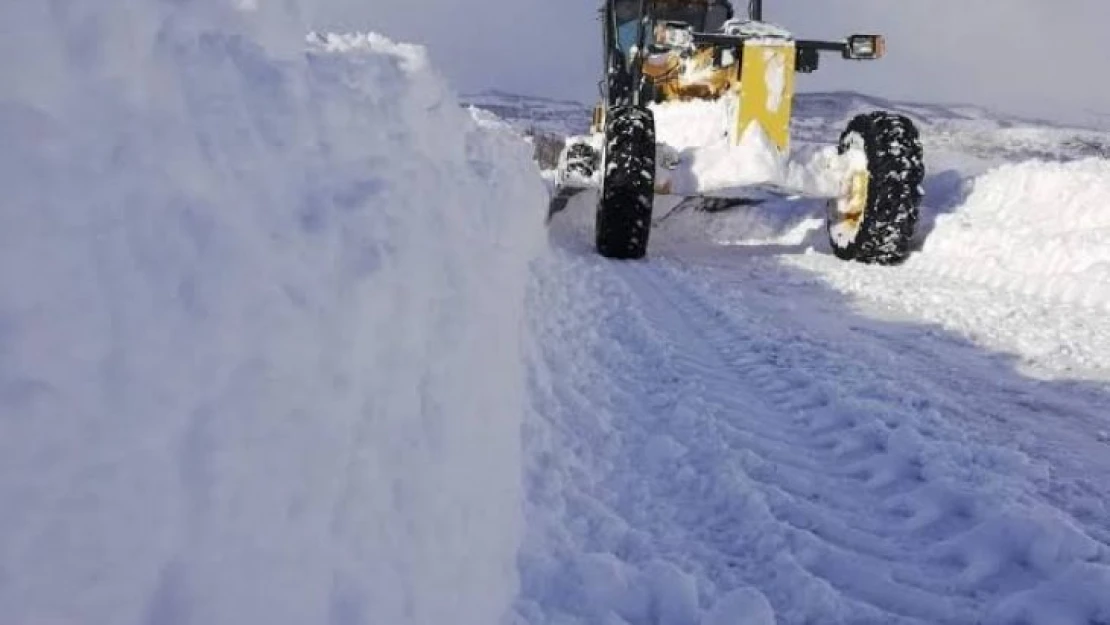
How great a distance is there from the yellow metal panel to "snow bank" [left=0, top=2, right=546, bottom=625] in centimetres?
576

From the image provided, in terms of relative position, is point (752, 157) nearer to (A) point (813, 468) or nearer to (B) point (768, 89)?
(B) point (768, 89)

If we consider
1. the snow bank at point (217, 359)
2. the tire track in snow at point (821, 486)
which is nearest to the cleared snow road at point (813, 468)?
the tire track in snow at point (821, 486)

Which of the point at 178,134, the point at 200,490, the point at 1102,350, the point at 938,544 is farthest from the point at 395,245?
the point at 1102,350

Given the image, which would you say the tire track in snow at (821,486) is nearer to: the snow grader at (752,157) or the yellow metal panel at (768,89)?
the snow grader at (752,157)

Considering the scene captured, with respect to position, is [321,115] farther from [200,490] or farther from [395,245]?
[200,490]

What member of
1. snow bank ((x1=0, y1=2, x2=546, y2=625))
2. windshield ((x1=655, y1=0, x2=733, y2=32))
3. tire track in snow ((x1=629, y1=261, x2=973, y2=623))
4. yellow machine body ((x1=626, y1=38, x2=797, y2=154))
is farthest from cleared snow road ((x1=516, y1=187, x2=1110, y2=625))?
windshield ((x1=655, y1=0, x2=733, y2=32))

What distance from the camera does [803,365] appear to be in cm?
459

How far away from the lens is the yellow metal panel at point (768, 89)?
8.15m

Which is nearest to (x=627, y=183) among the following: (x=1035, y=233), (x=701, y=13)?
Result: (x=1035, y=233)

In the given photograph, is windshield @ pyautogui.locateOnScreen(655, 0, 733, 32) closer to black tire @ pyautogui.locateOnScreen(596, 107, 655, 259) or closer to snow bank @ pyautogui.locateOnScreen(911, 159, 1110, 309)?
black tire @ pyautogui.locateOnScreen(596, 107, 655, 259)

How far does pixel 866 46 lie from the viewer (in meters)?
8.17

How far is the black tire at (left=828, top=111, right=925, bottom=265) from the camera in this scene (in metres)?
7.71

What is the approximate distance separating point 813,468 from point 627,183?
4635 millimetres

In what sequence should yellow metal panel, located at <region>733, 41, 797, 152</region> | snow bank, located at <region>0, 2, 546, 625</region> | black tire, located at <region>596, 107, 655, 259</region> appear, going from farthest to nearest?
yellow metal panel, located at <region>733, 41, 797, 152</region> → black tire, located at <region>596, 107, 655, 259</region> → snow bank, located at <region>0, 2, 546, 625</region>
